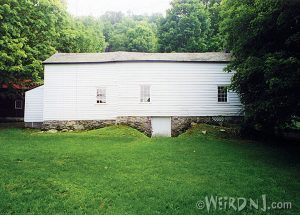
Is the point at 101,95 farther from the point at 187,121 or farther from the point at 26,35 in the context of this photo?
the point at 26,35

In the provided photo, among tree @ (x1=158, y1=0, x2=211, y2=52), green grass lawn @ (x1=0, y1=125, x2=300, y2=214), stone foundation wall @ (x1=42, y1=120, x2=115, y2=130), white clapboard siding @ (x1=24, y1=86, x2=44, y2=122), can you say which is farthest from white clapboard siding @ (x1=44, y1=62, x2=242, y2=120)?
tree @ (x1=158, y1=0, x2=211, y2=52)

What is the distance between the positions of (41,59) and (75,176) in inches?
773

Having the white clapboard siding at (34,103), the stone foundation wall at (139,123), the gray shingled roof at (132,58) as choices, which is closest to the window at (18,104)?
the white clapboard siding at (34,103)

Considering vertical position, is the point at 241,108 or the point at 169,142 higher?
the point at 241,108

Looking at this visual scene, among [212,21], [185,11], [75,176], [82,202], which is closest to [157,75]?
[75,176]

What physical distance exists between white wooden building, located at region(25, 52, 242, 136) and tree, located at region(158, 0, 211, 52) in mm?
19969

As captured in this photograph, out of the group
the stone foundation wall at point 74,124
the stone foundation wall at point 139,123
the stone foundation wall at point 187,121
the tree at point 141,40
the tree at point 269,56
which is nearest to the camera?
the tree at point 269,56

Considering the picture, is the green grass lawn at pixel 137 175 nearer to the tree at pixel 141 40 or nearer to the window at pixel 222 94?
the window at pixel 222 94

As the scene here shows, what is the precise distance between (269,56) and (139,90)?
11707 millimetres

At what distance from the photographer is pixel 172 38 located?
150 feet

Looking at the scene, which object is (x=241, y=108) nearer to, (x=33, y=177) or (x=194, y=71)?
(x=194, y=71)

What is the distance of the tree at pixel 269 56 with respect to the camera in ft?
45.0

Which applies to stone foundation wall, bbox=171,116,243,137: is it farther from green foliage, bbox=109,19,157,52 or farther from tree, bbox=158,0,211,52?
green foliage, bbox=109,19,157,52

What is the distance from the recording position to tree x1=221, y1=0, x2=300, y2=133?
13719 mm
